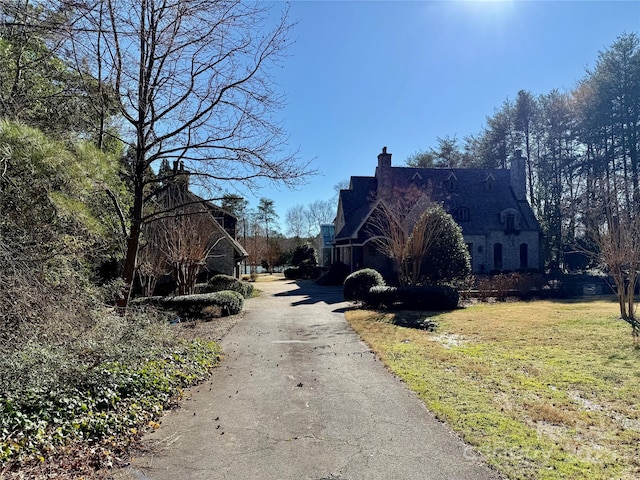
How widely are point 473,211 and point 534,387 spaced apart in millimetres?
25090

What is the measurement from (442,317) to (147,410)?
429 inches

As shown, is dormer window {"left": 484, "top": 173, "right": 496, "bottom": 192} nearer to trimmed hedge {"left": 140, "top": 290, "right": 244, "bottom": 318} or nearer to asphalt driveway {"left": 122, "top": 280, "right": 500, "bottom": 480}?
A: trimmed hedge {"left": 140, "top": 290, "right": 244, "bottom": 318}

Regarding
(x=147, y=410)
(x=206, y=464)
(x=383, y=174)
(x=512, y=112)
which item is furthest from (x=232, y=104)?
(x=512, y=112)

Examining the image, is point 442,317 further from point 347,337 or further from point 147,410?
point 147,410

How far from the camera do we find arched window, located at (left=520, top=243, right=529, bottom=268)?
29.5m

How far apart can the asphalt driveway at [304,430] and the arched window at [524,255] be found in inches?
1002

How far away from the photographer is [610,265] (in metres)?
13.3

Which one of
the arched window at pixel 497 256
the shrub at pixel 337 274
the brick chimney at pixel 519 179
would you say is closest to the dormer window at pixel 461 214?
the arched window at pixel 497 256

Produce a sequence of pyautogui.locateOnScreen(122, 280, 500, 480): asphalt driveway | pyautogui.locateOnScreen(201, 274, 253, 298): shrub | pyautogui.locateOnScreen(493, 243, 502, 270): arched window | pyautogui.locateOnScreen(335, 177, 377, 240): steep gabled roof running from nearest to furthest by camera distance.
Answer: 1. pyautogui.locateOnScreen(122, 280, 500, 480): asphalt driveway
2. pyautogui.locateOnScreen(201, 274, 253, 298): shrub
3. pyautogui.locateOnScreen(493, 243, 502, 270): arched window
4. pyautogui.locateOnScreen(335, 177, 377, 240): steep gabled roof

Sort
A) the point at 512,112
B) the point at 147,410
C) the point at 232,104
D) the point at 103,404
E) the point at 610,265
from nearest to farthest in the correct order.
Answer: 1. the point at 103,404
2. the point at 147,410
3. the point at 232,104
4. the point at 610,265
5. the point at 512,112

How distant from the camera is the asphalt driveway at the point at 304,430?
372 cm

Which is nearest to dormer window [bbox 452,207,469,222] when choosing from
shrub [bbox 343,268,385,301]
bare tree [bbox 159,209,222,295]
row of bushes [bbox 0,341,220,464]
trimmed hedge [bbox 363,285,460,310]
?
shrub [bbox 343,268,385,301]

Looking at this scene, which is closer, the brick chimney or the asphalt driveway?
the asphalt driveway

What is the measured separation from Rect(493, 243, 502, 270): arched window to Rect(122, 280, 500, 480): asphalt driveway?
2391 centimetres
